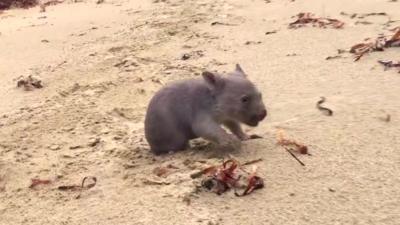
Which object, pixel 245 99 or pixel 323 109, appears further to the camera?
pixel 323 109

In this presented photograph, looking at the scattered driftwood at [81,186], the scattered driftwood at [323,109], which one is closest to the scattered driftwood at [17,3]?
the scattered driftwood at [323,109]

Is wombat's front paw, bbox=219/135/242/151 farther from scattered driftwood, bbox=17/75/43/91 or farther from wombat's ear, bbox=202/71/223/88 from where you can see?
scattered driftwood, bbox=17/75/43/91

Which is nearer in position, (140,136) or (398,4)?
(140,136)

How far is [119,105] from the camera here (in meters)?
5.53

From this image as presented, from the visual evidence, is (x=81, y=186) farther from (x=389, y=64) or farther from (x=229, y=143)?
(x=389, y=64)

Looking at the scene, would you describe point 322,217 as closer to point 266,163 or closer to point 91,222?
point 266,163

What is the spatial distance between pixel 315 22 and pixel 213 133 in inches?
141

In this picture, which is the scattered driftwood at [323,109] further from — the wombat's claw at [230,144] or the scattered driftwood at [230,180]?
the scattered driftwood at [230,180]

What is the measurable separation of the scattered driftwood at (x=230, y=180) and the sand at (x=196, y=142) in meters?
0.04

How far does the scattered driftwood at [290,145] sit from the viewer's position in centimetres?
383

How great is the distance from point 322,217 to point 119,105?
9.10 feet

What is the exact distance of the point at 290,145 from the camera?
3.98m

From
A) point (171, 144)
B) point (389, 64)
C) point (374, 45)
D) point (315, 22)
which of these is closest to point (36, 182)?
point (171, 144)

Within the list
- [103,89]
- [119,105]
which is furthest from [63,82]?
[119,105]
